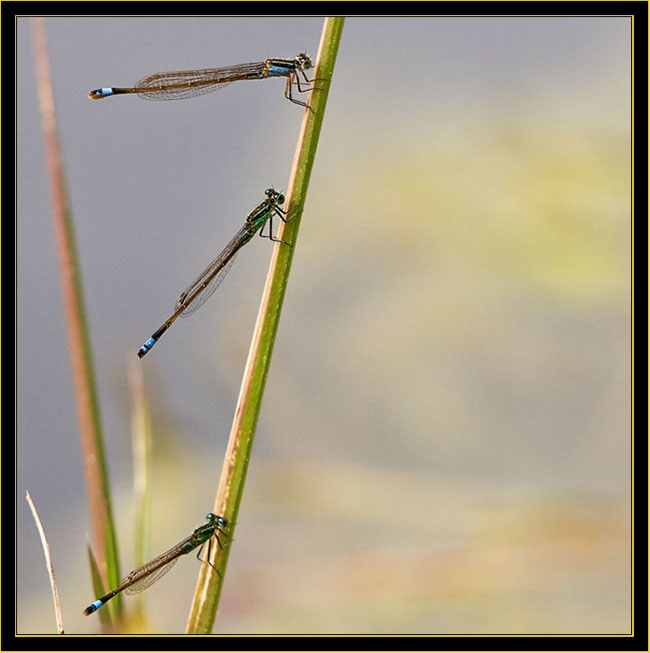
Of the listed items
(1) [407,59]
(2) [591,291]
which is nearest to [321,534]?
(2) [591,291]

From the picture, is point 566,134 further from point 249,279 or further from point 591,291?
point 249,279

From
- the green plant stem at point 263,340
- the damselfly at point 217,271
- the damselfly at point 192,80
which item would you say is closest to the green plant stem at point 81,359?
the green plant stem at point 263,340

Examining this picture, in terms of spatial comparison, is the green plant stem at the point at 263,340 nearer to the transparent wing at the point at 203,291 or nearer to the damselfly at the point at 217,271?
the damselfly at the point at 217,271

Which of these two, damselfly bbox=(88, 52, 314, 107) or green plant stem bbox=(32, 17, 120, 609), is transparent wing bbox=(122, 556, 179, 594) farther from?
damselfly bbox=(88, 52, 314, 107)

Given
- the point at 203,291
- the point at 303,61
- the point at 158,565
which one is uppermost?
the point at 303,61

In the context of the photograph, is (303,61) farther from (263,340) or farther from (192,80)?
(263,340)

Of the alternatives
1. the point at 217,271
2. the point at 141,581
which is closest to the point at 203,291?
the point at 217,271

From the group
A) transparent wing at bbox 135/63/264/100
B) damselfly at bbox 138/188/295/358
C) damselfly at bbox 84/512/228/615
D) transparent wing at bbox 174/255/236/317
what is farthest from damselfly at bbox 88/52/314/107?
damselfly at bbox 84/512/228/615
